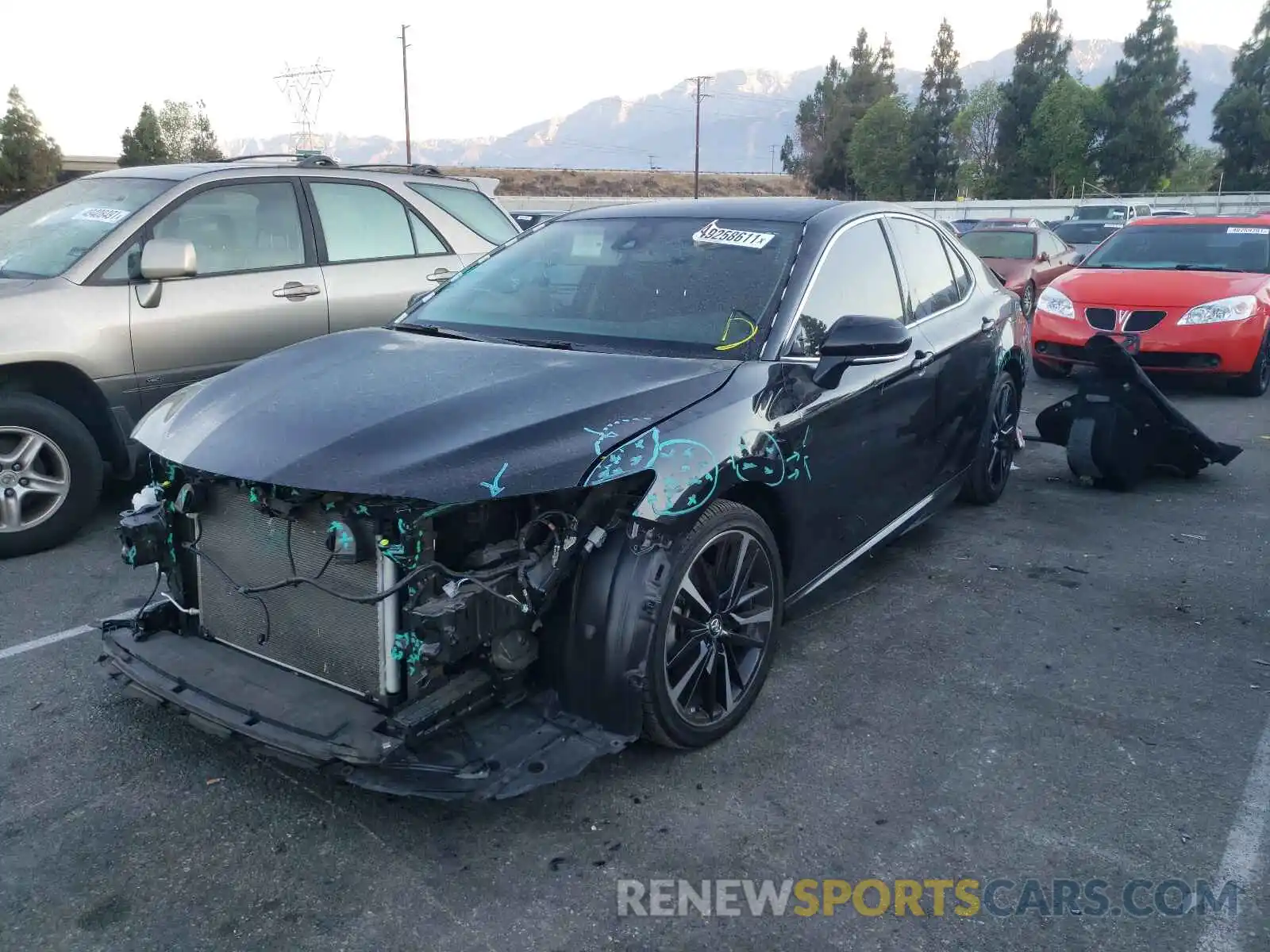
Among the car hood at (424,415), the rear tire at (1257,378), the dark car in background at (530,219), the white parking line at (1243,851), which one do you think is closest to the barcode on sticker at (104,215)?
the dark car in background at (530,219)

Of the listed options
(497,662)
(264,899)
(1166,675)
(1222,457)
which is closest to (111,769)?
(264,899)

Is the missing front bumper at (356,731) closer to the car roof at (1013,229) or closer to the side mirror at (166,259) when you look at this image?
the side mirror at (166,259)

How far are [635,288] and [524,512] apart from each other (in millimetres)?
1301

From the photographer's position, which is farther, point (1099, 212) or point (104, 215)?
point (1099, 212)

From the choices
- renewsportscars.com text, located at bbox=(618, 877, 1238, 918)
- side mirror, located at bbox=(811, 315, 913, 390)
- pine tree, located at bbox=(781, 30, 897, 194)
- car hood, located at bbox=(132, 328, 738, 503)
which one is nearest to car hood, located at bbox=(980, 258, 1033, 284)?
side mirror, located at bbox=(811, 315, 913, 390)

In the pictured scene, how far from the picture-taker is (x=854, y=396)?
147 inches

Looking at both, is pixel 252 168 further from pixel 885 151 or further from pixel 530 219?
pixel 885 151

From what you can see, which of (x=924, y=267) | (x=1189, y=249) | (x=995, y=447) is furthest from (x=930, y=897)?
(x=1189, y=249)

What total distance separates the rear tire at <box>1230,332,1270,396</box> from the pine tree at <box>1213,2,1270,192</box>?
195 feet

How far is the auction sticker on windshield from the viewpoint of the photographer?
3812 mm

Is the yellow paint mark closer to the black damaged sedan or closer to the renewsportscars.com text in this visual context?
the black damaged sedan

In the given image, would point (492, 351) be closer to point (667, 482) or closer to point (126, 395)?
point (667, 482)

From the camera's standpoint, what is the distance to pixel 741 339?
3424mm

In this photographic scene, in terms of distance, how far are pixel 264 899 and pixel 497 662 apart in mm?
800
